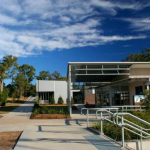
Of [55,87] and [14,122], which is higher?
[55,87]

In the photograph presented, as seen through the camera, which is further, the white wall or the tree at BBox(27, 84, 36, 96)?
the tree at BBox(27, 84, 36, 96)

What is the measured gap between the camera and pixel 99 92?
34.3 metres

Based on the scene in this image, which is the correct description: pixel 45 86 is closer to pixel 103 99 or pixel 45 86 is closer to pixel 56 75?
pixel 103 99

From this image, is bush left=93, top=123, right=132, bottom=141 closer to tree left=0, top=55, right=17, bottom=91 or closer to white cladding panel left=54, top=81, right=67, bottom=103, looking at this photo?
white cladding panel left=54, top=81, right=67, bottom=103

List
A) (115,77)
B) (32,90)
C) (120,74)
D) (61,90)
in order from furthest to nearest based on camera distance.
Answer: (32,90) < (61,90) < (115,77) < (120,74)

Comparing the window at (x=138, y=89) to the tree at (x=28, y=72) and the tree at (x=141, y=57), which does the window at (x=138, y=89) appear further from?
the tree at (x=28, y=72)

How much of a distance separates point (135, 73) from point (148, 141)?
16.9m

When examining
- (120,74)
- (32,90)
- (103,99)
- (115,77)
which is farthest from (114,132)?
(32,90)

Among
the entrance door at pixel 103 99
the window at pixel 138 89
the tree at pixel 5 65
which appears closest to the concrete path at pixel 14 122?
the window at pixel 138 89

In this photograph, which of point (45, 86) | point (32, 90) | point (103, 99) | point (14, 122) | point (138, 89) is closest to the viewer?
point (14, 122)

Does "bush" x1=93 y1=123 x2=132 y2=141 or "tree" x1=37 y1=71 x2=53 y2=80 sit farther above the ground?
"tree" x1=37 y1=71 x2=53 y2=80

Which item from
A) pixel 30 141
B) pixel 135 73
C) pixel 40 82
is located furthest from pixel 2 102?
pixel 30 141

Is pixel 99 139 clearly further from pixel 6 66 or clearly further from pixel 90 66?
pixel 6 66

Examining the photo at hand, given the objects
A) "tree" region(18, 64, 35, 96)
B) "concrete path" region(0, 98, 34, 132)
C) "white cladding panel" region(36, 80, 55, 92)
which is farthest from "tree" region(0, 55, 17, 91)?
"concrete path" region(0, 98, 34, 132)
